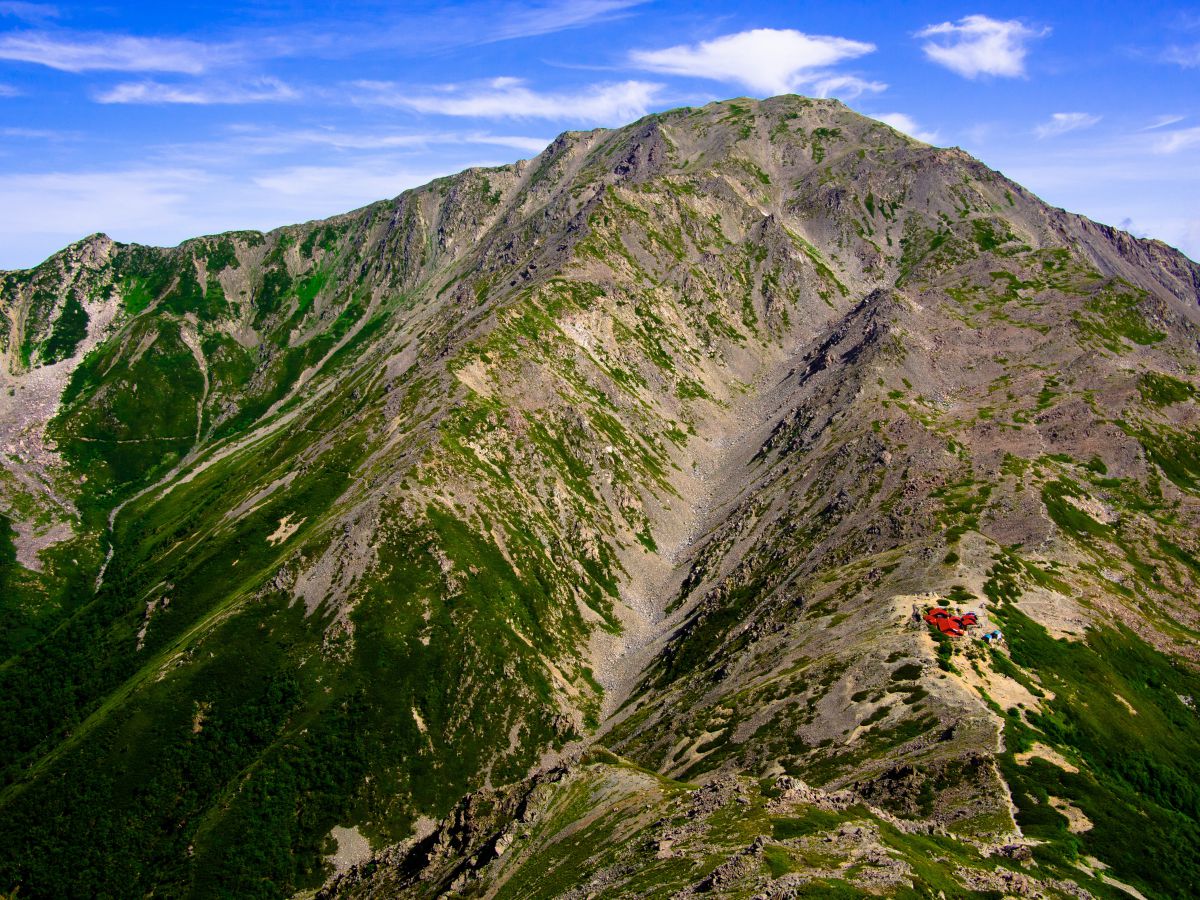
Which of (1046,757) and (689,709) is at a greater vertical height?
(1046,757)

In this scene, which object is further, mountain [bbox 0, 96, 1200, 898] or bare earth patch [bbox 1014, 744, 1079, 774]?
bare earth patch [bbox 1014, 744, 1079, 774]

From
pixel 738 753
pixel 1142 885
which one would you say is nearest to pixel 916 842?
pixel 1142 885

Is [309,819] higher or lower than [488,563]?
lower

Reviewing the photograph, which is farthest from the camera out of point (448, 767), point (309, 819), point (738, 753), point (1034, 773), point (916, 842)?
point (448, 767)

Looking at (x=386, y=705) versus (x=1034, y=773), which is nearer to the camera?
(x=1034, y=773)

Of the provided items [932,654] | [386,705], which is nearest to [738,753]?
[932,654]

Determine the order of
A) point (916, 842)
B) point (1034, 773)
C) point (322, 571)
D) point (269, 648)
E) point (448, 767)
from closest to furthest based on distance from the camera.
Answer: point (916, 842), point (1034, 773), point (448, 767), point (269, 648), point (322, 571)

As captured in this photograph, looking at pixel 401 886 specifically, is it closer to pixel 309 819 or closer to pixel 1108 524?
pixel 309 819

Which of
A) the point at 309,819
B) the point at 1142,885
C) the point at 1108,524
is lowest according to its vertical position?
the point at 309,819

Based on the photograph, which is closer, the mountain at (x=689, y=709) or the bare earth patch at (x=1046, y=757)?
the mountain at (x=689, y=709)

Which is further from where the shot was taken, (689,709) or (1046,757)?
(689,709)
